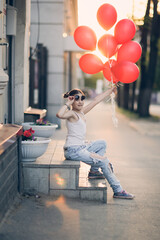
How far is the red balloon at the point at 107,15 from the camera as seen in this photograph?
255 inches

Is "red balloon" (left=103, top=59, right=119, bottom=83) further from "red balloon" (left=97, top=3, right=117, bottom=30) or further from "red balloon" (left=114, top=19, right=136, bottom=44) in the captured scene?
"red balloon" (left=97, top=3, right=117, bottom=30)

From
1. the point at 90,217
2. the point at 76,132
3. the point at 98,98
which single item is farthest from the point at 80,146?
the point at 90,217

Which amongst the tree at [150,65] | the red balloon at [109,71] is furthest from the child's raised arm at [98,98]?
the tree at [150,65]

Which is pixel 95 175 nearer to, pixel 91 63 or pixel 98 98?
pixel 98 98

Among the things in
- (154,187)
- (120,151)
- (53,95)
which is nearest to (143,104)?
(53,95)

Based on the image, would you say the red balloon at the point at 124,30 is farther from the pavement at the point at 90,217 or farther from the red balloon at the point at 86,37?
the pavement at the point at 90,217

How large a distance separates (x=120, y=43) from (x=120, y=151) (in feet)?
16.6

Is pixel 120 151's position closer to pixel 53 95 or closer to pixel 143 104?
pixel 53 95

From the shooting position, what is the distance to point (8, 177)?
204 inches

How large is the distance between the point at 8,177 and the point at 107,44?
8.79 ft

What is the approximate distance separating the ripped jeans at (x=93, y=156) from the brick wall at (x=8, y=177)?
90 centimetres

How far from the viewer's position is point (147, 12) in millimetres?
22938

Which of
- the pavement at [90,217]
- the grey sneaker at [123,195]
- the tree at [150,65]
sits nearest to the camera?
the pavement at [90,217]

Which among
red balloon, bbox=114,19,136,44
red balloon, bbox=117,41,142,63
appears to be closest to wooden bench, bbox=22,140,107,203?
red balloon, bbox=117,41,142,63
